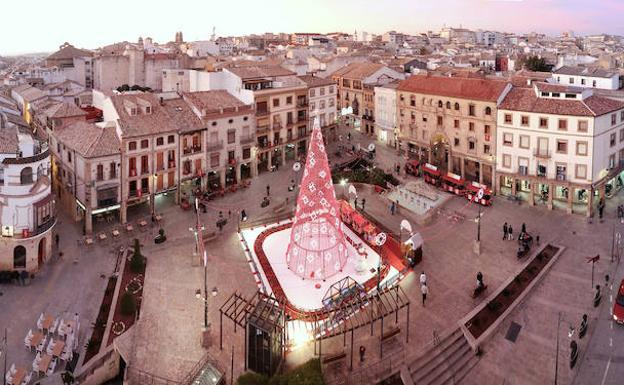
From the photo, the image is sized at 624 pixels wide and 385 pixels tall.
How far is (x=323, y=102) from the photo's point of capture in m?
73.2

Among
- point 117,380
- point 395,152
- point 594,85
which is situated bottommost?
point 117,380

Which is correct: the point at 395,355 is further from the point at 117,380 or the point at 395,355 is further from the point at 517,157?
the point at 517,157

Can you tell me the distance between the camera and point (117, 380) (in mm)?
29531

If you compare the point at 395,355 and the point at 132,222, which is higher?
the point at 132,222

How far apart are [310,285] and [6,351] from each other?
18097 mm

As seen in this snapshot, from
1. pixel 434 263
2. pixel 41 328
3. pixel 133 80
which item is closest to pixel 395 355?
pixel 434 263

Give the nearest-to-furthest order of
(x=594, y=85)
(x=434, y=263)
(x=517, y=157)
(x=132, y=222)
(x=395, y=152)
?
(x=434, y=263) < (x=132, y=222) < (x=517, y=157) < (x=594, y=85) < (x=395, y=152)

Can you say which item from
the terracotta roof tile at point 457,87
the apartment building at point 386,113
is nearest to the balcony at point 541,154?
the terracotta roof tile at point 457,87

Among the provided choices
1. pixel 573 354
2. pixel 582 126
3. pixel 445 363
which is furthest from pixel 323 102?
pixel 573 354

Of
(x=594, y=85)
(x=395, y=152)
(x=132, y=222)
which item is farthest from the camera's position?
(x=395, y=152)

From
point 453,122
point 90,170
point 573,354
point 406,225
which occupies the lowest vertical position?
point 573,354

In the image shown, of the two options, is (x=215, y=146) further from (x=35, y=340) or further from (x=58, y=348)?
(x=58, y=348)

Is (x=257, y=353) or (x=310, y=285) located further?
(x=310, y=285)

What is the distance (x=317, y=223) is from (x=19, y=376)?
19137 mm
